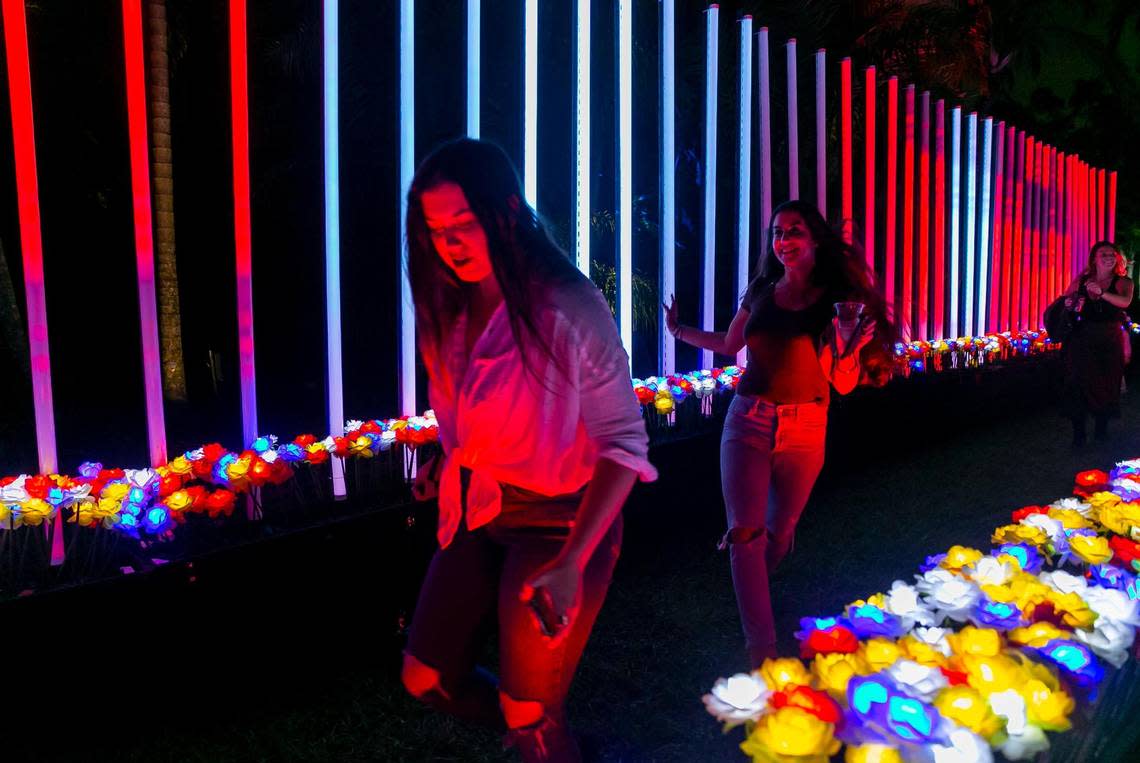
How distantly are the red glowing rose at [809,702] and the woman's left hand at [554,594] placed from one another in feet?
1.45

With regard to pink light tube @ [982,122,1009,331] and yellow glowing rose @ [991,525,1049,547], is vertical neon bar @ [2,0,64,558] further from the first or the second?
pink light tube @ [982,122,1009,331]

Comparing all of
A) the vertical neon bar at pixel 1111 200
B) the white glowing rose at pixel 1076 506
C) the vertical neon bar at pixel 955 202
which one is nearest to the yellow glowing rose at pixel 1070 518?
the white glowing rose at pixel 1076 506

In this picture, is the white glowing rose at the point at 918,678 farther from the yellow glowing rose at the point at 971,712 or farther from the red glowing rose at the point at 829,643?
the red glowing rose at the point at 829,643

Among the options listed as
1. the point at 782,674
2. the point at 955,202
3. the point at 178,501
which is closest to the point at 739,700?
the point at 782,674

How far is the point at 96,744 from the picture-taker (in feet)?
10.2

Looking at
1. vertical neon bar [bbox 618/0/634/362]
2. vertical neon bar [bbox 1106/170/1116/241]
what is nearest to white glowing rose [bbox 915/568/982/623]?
vertical neon bar [bbox 618/0/634/362]

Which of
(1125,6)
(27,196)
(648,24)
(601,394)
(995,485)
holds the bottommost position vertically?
(995,485)

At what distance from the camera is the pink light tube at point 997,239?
12.1 meters

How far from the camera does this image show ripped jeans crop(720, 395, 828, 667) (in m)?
3.42

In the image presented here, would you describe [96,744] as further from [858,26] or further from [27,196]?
[858,26]

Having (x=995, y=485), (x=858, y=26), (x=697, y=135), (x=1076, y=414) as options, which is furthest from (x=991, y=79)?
(x=995, y=485)

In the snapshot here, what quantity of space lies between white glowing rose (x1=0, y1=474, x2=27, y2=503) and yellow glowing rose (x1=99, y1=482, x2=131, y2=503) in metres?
0.26

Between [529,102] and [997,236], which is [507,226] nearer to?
[529,102]

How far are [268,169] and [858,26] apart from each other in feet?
29.5
